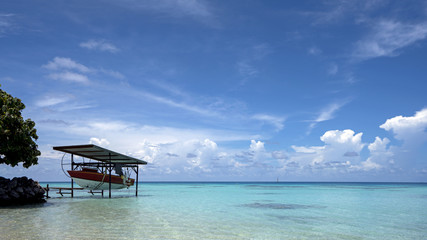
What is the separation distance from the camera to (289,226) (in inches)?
554

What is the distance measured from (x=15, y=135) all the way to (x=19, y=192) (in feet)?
13.9

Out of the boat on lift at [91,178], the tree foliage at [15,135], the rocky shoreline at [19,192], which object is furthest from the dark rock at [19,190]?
the boat on lift at [91,178]

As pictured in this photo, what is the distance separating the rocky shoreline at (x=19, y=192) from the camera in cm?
2006

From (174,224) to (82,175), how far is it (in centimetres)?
1897

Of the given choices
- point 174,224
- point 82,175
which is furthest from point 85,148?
point 174,224

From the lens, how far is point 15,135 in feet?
63.2

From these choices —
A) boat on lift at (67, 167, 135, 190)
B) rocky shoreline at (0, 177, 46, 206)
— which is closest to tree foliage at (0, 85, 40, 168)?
rocky shoreline at (0, 177, 46, 206)

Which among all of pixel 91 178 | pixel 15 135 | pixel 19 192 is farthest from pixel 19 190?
pixel 91 178

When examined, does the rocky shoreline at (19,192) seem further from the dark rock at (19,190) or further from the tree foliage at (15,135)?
the tree foliage at (15,135)

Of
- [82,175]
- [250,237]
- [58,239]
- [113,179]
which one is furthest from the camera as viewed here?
[113,179]

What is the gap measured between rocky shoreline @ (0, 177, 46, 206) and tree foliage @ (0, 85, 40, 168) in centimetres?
155

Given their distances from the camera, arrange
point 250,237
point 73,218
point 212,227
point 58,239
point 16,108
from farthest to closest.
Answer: point 16,108, point 73,218, point 212,227, point 250,237, point 58,239

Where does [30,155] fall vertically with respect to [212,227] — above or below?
above

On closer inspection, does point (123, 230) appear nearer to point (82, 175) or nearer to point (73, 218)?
point (73, 218)
